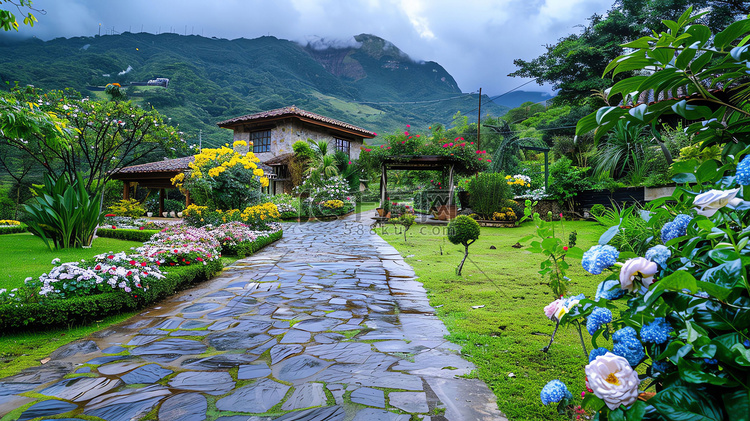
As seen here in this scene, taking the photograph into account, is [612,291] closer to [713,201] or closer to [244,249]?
[713,201]

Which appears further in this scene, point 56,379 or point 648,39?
point 56,379

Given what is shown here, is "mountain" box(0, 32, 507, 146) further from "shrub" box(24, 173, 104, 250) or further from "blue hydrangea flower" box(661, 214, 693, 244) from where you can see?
"blue hydrangea flower" box(661, 214, 693, 244)

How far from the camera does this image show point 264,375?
218 cm

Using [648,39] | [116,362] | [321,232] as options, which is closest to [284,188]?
[321,232]

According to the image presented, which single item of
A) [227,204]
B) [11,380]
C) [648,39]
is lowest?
[11,380]

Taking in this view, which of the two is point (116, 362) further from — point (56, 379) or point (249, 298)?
point (249, 298)

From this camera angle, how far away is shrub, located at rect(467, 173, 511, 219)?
11.5 metres

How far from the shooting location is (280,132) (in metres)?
20.8

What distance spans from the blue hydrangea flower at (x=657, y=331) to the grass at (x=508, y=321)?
1.04 m

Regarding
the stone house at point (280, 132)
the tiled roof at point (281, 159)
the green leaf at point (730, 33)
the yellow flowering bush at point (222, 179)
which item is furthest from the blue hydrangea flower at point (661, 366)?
the tiled roof at point (281, 159)

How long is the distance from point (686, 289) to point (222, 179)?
9581 millimetres

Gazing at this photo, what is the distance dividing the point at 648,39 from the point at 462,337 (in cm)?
227

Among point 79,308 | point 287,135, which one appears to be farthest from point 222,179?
point 287,135

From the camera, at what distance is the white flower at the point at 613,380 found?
83 centimetres
